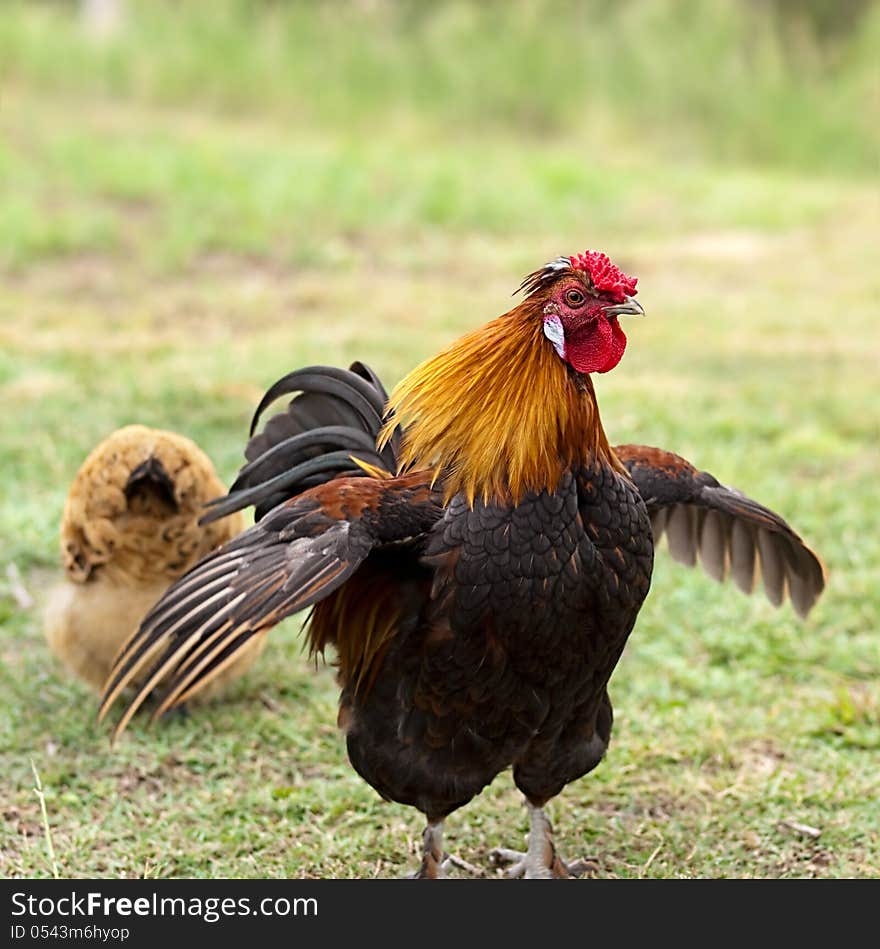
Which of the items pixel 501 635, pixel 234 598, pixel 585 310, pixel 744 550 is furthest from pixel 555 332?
pixel 744 550

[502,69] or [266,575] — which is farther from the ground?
[502,69]

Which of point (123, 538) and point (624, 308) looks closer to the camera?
point (624, 308)

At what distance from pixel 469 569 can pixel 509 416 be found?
1.22 feet

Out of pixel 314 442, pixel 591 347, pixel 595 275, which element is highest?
pixel 595 275

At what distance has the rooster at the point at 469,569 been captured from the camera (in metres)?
3.13

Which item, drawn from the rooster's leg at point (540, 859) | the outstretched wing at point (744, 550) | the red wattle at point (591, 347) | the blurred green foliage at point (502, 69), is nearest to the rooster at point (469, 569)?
the red wattle at point (591, 347)

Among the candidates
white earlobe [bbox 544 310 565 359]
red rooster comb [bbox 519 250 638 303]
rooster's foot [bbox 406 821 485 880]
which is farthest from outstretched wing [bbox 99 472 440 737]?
rooster's foot [bbox 406 821 485 880]

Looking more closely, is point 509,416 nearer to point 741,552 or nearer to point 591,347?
point 591,347

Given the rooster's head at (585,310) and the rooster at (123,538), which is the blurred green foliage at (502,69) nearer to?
the rooster at (123,538)

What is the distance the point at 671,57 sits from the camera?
15.6 m

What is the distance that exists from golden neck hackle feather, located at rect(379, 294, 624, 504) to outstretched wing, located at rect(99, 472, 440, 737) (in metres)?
0.12

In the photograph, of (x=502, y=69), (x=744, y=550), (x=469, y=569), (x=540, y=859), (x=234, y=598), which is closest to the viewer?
(x=234, y=598)

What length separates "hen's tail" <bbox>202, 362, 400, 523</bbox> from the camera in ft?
12.1

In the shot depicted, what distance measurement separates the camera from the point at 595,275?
3281mm
